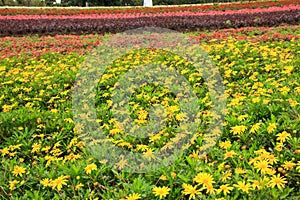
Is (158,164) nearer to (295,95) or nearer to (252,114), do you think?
(252,114)

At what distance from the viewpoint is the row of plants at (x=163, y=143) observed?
213 centimetres

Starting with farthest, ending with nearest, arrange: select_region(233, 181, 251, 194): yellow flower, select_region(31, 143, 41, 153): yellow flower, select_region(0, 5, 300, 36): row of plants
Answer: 1. select_region(0, 5, 300, 36): row of plants
2. select_region(31, 143, 41, 153): yellow flower
3. select_region(233, 181, 251, 194): yellow flower

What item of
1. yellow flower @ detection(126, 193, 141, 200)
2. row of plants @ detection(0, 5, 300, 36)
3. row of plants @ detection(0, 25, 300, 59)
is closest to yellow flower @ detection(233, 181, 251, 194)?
yellow flower @ detection(126, 193, 141, 200)

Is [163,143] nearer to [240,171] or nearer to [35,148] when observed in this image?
[240,171]

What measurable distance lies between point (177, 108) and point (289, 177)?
1265 millimetres

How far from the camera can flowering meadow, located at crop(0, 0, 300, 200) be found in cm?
215

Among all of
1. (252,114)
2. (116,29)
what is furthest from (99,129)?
(116,29)

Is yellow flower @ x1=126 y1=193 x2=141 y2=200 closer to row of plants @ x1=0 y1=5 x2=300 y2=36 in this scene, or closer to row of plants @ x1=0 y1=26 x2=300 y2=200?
row of plants @ x1=0 y1=26 x2=300 y2=200

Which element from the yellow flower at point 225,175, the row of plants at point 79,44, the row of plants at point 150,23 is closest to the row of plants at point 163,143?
the yellow flower at point 225,175

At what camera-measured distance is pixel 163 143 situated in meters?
2.77

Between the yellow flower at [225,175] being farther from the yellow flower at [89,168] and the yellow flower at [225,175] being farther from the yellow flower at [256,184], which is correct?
the yellow flower at [89,168]

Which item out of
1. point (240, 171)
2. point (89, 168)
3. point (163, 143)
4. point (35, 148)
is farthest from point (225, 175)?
point (35, 148)

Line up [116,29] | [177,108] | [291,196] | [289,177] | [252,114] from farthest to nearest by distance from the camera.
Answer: [116,29] < [177,108] < [252,114] < [289,177] < [291,196]

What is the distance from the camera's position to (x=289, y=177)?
2213 mm
